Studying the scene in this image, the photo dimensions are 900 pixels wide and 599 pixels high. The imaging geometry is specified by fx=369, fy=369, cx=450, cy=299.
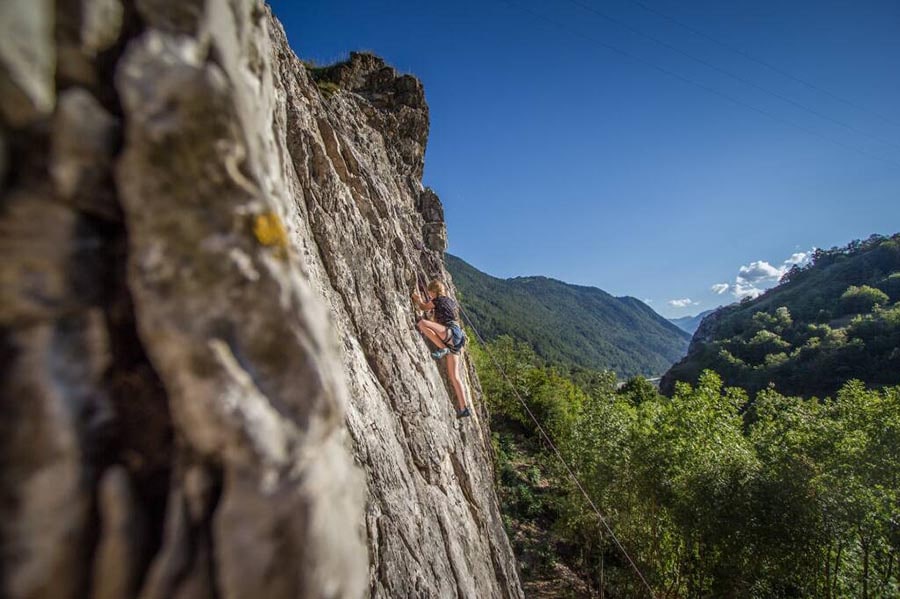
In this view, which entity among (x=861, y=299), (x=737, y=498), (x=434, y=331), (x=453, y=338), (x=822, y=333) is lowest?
(x=737, y=498)

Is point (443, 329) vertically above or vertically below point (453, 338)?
above

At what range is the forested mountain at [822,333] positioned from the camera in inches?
2042

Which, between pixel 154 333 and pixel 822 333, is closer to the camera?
pixel 154 333

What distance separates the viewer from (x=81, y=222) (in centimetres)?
154

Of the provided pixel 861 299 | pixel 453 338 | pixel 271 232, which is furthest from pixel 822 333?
pixel 271 232

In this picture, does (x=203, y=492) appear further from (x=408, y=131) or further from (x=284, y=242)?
(x=408, y=131)

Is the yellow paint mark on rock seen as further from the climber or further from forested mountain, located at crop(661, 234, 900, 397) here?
forested mountain, located at crop(661, 234, 900, 397)

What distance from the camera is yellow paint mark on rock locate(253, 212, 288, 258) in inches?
68.0

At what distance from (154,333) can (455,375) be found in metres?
8.22

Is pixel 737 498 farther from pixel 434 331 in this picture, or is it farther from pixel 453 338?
pixel 434 331

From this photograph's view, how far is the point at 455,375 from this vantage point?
9.48 m

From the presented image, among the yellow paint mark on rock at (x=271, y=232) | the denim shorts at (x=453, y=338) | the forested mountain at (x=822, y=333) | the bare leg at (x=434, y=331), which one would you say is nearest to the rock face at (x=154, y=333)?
the yellow paint mark on rock at (x=271, y=232)

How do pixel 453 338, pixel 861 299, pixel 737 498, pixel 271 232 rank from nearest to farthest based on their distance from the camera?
pixel 271 232 → pixel 453 338 → pixel 737 498 → pixel 861 299

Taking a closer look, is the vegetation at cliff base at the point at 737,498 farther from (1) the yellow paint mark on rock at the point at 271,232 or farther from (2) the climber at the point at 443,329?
(1) the yellow paint mark on rock at the point at 271,232
